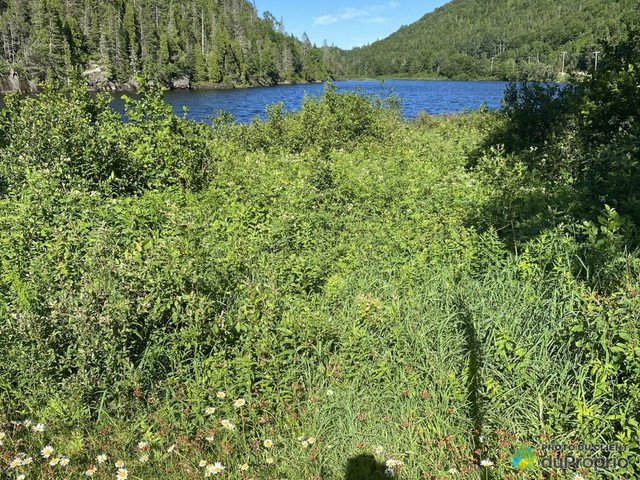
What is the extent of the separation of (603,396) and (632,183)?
3823mm

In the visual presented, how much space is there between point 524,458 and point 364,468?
1111mm

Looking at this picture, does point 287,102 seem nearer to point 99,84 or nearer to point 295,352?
point 99,84

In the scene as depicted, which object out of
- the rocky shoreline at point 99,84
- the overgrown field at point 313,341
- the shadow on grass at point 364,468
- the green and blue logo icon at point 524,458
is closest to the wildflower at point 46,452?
the overgrown field at point 313,341

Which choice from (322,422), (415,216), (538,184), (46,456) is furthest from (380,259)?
(46,456)

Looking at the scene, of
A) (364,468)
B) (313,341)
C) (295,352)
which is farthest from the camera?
(313,341)

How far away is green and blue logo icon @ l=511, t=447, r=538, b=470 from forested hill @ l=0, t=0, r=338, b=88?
2830 inches

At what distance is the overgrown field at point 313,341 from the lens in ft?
10.2

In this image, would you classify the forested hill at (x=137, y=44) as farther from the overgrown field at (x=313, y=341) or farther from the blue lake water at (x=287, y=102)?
the overgrown field at (x=313, y=341)

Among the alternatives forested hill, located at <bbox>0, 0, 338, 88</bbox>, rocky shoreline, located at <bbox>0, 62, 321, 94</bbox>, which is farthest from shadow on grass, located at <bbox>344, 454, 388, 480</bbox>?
forested hill, located at <bbox>0, 0, 338, 88</bbox>

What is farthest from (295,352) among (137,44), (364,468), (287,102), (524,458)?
(137,44)

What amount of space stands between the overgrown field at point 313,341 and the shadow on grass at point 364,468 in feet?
0.04

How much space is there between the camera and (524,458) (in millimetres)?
2893

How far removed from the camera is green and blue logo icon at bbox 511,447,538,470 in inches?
112

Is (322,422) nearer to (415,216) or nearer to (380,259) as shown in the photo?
(380,259)
